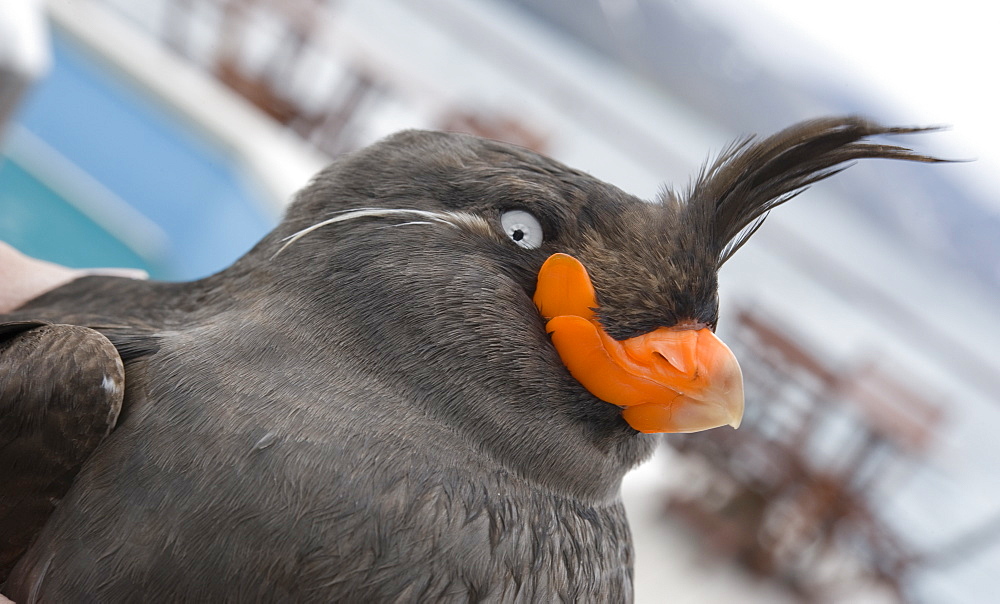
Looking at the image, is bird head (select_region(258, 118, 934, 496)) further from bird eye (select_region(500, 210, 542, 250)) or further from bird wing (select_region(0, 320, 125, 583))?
bird wing (select_region(0, 320, 125, 583))

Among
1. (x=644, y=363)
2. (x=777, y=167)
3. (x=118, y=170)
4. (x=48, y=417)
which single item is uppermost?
(x=777, y=167)

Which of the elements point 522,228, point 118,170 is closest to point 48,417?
point 522,228

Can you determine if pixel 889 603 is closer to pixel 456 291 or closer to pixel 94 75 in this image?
pixel 456 291

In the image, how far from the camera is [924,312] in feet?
19.3

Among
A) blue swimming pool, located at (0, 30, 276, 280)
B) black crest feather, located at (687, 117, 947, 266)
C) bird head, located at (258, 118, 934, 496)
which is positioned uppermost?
black crest feather, located at (687, 117, 947, 266)

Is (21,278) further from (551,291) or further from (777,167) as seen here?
(777,167)

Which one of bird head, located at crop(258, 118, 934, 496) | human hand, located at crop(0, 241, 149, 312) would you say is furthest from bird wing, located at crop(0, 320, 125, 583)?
human hand, located at crop(0, 241, 149, 312)

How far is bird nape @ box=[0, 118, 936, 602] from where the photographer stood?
2.77 ft

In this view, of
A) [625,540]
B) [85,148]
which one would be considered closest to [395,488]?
[625,540]

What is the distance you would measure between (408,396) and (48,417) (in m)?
0.41

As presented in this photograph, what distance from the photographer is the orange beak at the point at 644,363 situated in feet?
2.92

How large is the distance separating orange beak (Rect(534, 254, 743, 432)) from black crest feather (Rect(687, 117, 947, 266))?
16 cm

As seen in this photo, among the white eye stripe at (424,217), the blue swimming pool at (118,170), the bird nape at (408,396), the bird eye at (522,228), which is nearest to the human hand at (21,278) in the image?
the bird nape at (408,396)

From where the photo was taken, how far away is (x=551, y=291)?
930 mm
